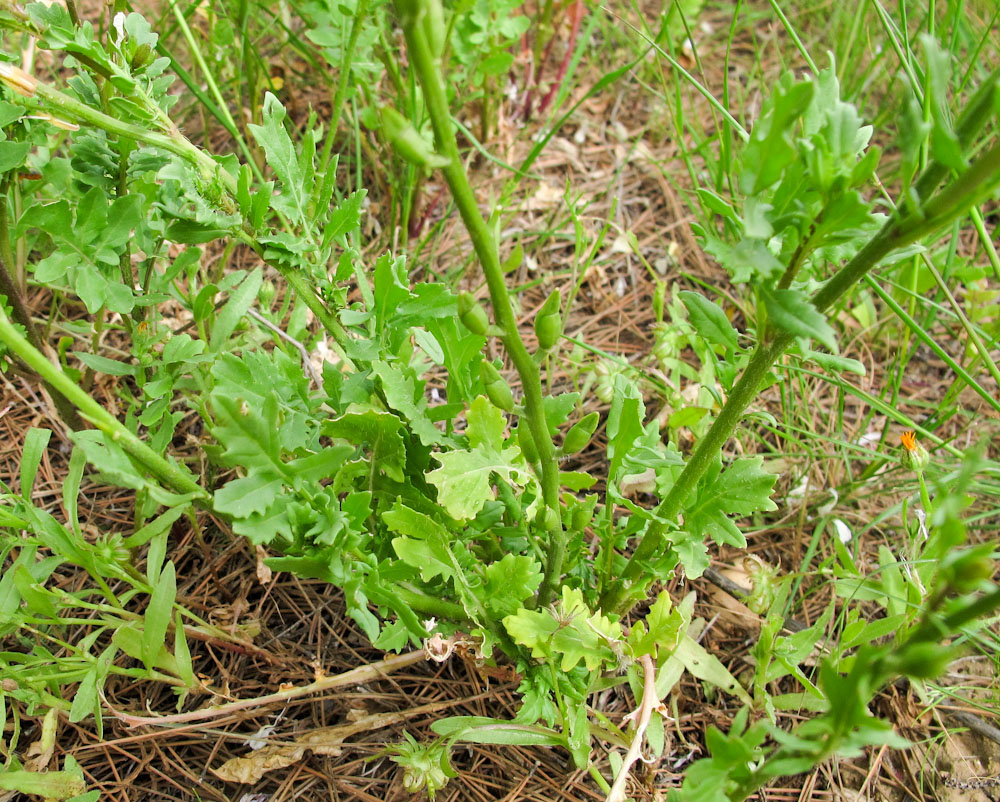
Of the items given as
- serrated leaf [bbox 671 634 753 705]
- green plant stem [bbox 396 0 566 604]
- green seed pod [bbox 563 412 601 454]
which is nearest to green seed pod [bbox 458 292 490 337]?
green plant stem [bbox 396 0 566 604]

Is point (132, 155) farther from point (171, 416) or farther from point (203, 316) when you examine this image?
point (171, 416)

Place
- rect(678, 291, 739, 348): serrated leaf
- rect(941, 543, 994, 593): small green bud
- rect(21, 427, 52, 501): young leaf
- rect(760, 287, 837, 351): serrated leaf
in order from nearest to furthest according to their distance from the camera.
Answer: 1. rect(941, 543, 994, 593): small green bud
2. rect(760, 287, 837, 351): serrated leaf
3. rect(678, 291, 739, 348): serrated leaf
4. rect(21, 427, 52, 501): young leaf

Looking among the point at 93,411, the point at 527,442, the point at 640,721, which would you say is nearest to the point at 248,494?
the point at 93,411

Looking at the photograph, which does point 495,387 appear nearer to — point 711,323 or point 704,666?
point 711,323

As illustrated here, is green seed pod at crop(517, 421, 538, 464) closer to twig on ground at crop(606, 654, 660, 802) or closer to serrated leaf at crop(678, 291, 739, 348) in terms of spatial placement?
serrated leaf at crop(678, 291, 739, 348)

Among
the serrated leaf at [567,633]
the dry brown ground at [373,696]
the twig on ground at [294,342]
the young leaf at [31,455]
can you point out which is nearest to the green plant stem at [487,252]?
the serrated leaf at [567,633]

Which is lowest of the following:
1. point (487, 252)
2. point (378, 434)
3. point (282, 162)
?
Result: point (378, 434)
